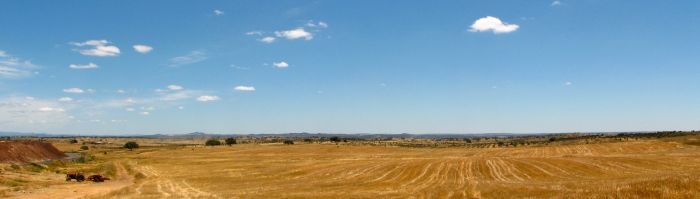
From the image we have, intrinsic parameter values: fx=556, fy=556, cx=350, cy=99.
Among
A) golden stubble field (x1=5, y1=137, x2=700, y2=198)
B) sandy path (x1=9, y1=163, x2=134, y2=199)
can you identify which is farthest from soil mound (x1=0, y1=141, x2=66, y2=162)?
sandy path (x1=9, y1=163, x2=134, y2=199)

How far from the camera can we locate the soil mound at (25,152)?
307ft

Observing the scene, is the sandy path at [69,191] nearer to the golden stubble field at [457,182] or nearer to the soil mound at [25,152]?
the golden stubble field at [457,182]

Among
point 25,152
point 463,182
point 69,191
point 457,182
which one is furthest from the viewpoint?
point 25,152

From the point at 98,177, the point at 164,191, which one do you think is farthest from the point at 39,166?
the point at 164,191

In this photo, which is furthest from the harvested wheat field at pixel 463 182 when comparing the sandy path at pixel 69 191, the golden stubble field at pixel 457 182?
the sandy path at pixel 69 191

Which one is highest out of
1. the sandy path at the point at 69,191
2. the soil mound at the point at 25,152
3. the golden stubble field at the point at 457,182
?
the soil mound at the point at 25,152

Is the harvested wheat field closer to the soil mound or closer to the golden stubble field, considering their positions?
the golden stubble field

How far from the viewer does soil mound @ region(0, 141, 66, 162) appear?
93.6 m

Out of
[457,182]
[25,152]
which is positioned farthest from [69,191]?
[25,152]

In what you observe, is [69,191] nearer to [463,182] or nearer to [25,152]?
[463,182]

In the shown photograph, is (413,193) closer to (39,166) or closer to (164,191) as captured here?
(164,191)

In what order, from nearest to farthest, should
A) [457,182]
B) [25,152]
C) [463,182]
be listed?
[463,182] → [457,182] → [25,152]

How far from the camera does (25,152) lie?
104812 millimetres

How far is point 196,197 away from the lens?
40469 millimetres
